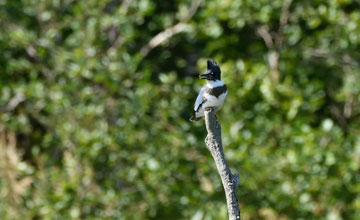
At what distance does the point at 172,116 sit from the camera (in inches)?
220

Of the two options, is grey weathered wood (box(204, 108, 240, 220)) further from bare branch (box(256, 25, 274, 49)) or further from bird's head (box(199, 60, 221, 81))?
bare branch (box(256, 25, 274, 49))

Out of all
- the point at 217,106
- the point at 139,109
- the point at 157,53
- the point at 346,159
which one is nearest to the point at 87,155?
the point at 139,109

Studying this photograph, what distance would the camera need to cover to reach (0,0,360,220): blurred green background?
17.6ft

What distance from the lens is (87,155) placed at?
571cm

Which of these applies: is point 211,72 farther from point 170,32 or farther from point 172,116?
point 170,32

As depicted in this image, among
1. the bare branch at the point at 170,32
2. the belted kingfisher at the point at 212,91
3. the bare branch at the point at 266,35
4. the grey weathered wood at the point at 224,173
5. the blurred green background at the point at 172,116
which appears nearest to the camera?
the grey weathered wood at the point at 224,173

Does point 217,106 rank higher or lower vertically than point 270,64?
lower

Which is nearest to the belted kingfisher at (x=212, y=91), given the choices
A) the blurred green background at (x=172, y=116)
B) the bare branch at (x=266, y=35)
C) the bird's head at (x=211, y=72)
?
the bird's head at (x=211, y=72)

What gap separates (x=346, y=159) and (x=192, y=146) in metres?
1.19

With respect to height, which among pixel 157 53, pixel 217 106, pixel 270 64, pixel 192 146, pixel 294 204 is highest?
pixel 157 53

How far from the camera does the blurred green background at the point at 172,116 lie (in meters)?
5.37

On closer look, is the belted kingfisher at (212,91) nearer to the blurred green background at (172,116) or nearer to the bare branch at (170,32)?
the blurred green background at (172,116)

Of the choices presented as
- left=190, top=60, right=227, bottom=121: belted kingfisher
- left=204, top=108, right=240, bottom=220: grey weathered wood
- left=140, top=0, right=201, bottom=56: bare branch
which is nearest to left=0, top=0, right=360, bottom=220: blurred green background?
left=140, top=0, right=201, bottom=56: bare branch

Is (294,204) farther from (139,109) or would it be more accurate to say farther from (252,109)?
(139,109)
